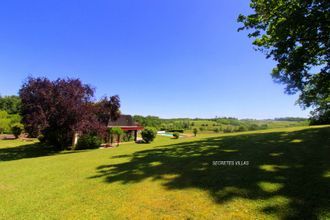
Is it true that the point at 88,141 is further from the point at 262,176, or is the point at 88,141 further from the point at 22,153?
the point at 262,176

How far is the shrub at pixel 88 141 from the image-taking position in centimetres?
1958

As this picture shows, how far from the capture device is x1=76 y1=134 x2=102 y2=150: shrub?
64.2 feet

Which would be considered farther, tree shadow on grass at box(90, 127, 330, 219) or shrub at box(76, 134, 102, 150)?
shrub at box(76, 134, 102, 150)

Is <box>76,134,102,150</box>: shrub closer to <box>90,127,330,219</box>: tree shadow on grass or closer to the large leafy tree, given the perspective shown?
<box>90,127,330,219</box>: tree shadow on grass

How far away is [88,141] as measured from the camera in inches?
773

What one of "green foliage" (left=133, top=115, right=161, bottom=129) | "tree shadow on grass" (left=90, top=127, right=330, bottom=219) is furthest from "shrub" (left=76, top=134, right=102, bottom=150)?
"green foliage" (left=133, top=115, right=161, bottom=129)

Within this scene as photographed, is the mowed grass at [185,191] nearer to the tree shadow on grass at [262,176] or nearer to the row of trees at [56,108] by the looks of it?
the tree shadow on grass at [262,176]

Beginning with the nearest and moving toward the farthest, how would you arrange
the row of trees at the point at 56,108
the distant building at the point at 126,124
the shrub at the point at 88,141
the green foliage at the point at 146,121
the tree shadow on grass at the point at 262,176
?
the tree shadow on grass at the point at 262,176 < the row of trees at the point at 56,108 < the shrub at the point at 88,141 < the distant building at the point at 126,124 < the green foliage at the point at 146,121

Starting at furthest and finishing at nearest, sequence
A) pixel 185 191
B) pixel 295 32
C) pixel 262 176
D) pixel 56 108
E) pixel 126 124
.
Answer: pixel 126 124, pixel 56 108, pixel 295 32, pixel 262 176, pixel 185 191

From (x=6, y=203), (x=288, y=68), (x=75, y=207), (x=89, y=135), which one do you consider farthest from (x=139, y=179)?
(x=89, y=135)

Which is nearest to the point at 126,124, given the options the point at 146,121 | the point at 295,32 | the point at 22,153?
the point at 22,153

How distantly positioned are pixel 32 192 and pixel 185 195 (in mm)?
4821

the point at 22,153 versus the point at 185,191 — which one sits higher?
the point at 185,191

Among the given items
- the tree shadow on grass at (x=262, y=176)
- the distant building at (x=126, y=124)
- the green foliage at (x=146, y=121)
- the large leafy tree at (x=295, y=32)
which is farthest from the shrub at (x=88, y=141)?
the green foliage at (x=146, y=121)
